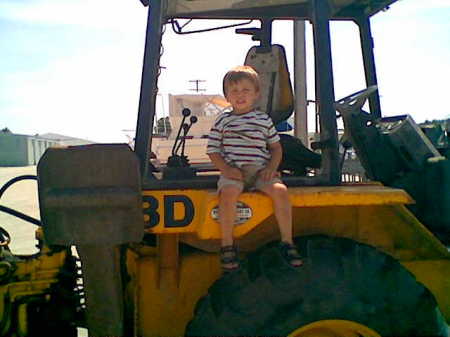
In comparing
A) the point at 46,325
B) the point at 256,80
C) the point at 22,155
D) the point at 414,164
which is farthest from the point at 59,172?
the point at 22,155

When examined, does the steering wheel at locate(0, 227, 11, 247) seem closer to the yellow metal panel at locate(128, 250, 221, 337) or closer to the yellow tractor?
the yellow tractor

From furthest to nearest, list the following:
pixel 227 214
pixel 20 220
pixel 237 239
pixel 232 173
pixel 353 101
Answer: pixel 20 220, pixel 353 101, pixel 237 239, pixel 232 173, pixel 227 214

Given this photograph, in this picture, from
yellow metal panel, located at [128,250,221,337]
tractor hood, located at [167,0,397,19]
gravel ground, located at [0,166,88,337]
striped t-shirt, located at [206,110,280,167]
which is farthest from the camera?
gravel ground, located at [0,166,88,337]

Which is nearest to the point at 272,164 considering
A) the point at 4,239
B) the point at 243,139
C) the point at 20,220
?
the point at 243,139

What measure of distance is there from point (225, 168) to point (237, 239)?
19.3 inches

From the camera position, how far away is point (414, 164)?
3.61 metres

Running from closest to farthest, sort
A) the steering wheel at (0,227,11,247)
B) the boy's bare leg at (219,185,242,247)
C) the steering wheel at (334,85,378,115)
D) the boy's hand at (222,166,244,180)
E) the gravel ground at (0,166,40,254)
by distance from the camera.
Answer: the boy's bare leg at (219,185,242,247)
the boy's hand at (222,166,244,180)
the steering wheel at (0,227,11,247)
the steering wheel at (334,85,378,115)
the gravel ground at (0,166,40,254)

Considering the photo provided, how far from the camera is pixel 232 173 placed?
2521 mm

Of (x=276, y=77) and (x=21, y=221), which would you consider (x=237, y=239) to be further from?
(x=21, y=221)

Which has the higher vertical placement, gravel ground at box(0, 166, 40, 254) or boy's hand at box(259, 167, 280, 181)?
boy's hand at box(259, 167, 280, 181)

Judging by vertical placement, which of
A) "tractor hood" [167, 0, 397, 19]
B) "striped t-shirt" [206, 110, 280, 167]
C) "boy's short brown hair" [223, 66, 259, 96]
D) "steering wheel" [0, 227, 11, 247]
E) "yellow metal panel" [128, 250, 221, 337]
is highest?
"tractor hood" [167, 0, 397, 19]

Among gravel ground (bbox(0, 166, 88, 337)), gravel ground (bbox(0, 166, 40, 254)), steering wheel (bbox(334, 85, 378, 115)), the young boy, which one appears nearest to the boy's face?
the young boy

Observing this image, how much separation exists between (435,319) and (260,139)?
1.23m

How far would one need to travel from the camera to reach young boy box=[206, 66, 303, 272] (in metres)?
2.43
